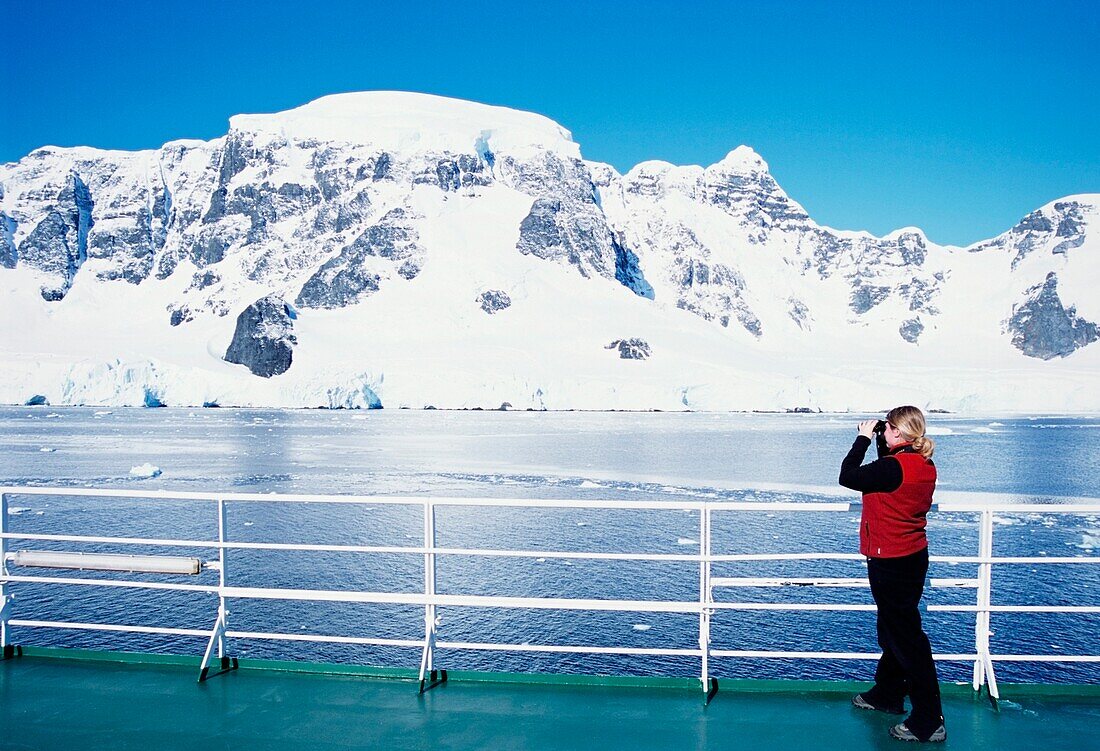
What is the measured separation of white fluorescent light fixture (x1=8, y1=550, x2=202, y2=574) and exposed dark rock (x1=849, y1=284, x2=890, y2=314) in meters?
189

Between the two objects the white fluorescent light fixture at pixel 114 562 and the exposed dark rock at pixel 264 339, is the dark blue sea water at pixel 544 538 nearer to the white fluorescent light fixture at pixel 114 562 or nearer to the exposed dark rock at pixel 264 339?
the white fluorescent light fixture at pixel 114 562

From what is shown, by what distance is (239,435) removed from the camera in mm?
48031

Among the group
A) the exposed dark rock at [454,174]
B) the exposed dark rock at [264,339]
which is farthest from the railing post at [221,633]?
the exposed dark rock at [454,174]

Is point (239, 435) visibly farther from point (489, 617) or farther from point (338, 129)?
point (338, 129)

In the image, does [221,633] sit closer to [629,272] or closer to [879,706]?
[879,706]

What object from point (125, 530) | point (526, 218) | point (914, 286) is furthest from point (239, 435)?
point (914, 286)

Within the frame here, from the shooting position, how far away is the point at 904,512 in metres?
3.88

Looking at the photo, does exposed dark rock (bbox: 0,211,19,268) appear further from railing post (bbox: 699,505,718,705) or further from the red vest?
the red vest

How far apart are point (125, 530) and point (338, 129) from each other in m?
126

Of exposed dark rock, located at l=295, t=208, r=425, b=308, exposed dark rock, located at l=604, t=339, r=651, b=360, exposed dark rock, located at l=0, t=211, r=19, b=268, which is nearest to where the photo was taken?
exposed dark rock, located at l=604, t=339, r=651, b=360

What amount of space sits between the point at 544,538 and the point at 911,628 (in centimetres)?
1477

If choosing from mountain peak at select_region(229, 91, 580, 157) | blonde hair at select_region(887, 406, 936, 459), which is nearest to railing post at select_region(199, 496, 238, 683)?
blonde hair at select_region(887, 406, 936, 459)

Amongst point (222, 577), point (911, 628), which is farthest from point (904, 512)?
point (222, 577)

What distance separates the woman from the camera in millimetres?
3826
